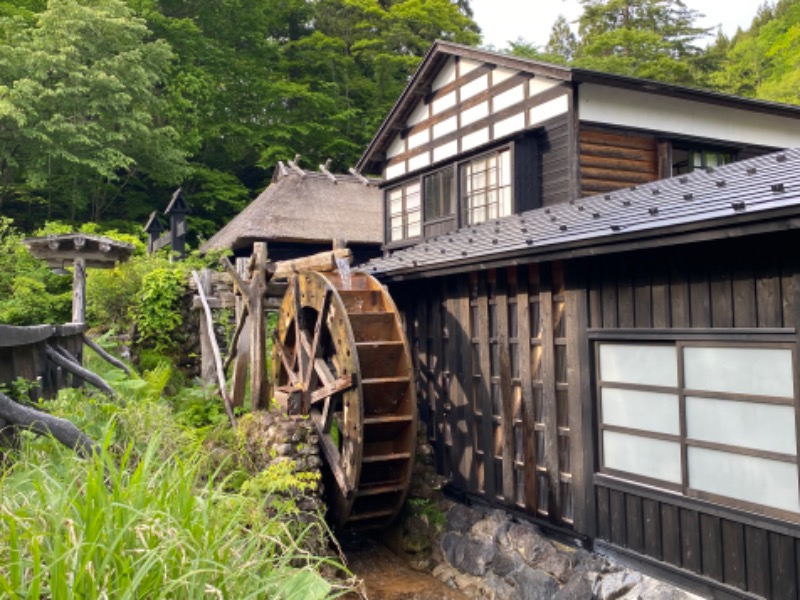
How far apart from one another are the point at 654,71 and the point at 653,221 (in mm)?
25162

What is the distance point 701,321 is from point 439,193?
25.1ft

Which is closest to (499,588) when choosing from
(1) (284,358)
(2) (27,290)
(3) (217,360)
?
(1) (284,358)

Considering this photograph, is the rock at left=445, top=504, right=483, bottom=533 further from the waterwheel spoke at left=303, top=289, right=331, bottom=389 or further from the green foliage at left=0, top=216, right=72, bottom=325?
the green foliage at left=0, top=216, right=72, bottom=325

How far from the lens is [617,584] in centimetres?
532

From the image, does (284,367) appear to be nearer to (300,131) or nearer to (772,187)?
(772,187)

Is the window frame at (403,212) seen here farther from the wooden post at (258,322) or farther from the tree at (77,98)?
the tree at (77,98)

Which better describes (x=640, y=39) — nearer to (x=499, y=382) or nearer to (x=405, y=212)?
(x=405, y=212)

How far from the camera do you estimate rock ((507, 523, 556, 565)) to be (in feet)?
20.2

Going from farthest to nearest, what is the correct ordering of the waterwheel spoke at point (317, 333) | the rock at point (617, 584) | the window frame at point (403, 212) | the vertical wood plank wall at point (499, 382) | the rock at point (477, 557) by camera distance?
the window frame at point (403, 212) < the waterwheel spoke at point (317, 333) < the rock at point (477, 557) < the vertical wood plank wall at point (499, 382) < the rock at point (617, 584)

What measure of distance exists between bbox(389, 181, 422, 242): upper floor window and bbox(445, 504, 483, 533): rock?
6.13 meters

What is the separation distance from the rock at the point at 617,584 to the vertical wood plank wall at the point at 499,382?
721mm

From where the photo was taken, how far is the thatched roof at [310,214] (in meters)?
18.3

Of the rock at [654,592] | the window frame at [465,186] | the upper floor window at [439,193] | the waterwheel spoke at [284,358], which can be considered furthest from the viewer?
the upper floor window at [439,193]

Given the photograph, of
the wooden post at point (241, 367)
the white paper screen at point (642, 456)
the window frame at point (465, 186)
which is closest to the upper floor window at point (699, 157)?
the window frame at point (465, 186)
